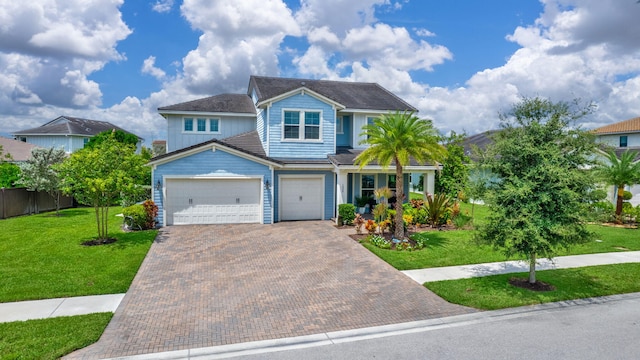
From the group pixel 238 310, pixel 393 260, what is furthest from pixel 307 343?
pixel 393 260

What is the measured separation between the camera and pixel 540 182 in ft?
29.2

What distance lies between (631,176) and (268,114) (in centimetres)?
1878

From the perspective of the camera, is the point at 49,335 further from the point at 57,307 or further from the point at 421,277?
Answer: the point at 421,277

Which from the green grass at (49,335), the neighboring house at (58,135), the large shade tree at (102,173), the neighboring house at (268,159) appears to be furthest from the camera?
the neighboring house at (58,135)

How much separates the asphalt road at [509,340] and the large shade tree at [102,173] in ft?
32.9

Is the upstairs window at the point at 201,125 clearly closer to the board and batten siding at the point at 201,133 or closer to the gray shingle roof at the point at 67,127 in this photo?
the board and batten siding at the point at 201,133

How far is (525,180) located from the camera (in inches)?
356

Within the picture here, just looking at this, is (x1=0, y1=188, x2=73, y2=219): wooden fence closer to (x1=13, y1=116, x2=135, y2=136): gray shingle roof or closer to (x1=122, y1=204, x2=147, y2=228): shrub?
(x1=122, y1=204, x2=147, y2=228): shrub

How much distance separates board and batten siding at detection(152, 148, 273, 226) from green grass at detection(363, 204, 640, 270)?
654 cm

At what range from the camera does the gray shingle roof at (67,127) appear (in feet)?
142

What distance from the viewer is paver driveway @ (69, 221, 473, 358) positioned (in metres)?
7.21

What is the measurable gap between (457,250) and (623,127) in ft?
110

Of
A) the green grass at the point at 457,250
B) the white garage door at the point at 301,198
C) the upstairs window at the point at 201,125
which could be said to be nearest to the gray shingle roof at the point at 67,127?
the upstairs window at the point at 201,125

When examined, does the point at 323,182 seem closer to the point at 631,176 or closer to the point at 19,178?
the point at 631,176
